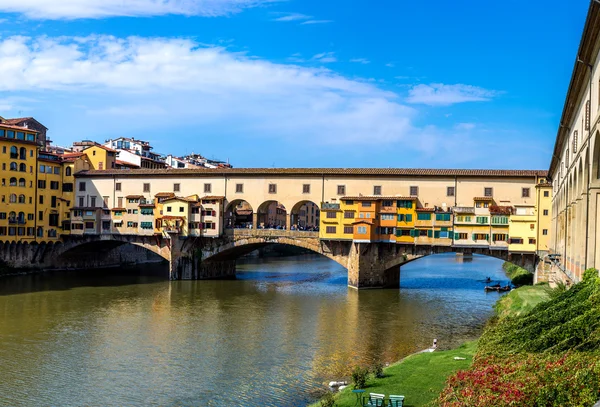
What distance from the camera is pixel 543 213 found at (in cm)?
4338

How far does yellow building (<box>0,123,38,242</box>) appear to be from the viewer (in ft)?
179

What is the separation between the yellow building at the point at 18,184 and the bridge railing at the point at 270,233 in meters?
19.4

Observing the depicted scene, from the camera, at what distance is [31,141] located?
186 ft

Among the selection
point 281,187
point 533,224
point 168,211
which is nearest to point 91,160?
point 168,211

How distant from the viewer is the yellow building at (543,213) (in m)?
42.7

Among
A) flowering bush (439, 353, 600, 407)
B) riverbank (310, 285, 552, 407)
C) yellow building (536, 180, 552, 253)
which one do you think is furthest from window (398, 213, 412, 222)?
flowering bush (439, 353, 600, 407)

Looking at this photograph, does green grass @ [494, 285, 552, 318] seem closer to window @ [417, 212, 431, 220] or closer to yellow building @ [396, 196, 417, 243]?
window @ [417, 212, 431, 220]

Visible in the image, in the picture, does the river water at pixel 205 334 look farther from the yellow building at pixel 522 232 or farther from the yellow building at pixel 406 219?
the yellow building at pixel 522 232

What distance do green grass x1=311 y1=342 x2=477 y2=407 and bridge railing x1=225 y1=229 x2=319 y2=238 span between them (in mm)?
27188

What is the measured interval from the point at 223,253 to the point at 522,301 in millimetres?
29896

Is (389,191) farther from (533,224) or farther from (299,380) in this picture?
(299,380)

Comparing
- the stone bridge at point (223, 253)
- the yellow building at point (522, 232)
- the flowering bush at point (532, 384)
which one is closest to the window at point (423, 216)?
the stone bridge at point (223, 253)

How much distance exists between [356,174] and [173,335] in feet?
80.1

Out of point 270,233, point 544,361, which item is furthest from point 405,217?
point 544,361
